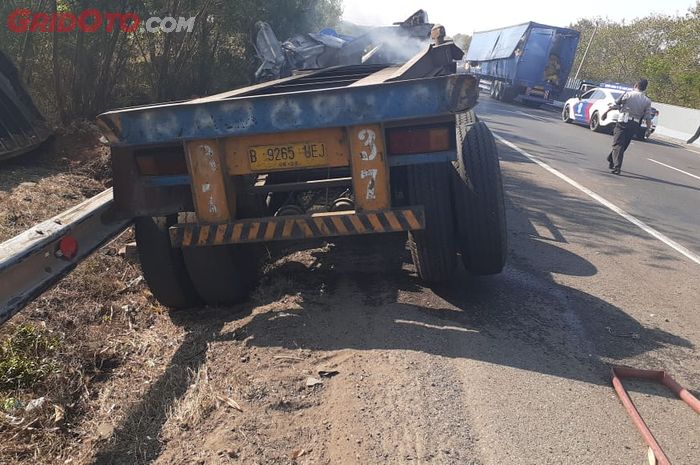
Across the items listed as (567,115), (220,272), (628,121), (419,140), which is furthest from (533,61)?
(220,272)

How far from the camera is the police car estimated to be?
18375 millimetres

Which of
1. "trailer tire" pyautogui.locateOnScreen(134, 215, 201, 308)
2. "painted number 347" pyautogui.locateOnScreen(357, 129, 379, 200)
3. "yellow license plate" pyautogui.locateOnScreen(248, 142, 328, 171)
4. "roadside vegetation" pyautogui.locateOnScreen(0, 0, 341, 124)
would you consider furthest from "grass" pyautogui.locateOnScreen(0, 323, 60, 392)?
"roadside vegetation" pyautogui.locateOnScreen(0, 0, 341, 124)

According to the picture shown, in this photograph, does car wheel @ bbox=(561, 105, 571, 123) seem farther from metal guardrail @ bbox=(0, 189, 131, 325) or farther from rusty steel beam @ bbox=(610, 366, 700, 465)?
metal guardrail @ bbox=(0, 189, 131, 325)

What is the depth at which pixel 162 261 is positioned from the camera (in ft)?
13.2

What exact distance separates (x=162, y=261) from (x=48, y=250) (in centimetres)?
124

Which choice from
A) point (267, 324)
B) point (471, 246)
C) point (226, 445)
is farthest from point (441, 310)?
point (226, 445)

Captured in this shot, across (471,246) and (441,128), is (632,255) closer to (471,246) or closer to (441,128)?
(471,246)

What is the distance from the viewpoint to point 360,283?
443 centimetres

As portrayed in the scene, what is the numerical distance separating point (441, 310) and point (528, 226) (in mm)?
3073

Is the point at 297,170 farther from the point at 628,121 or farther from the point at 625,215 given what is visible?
the point at 628,121

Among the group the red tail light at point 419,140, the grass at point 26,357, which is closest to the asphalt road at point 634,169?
the red tail light at point 419,140

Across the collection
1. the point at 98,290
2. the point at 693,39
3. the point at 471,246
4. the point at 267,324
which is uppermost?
the point at 693,39

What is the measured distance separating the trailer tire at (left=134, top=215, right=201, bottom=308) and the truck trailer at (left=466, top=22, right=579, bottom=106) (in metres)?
24.8

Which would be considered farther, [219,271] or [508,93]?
[508,93]
